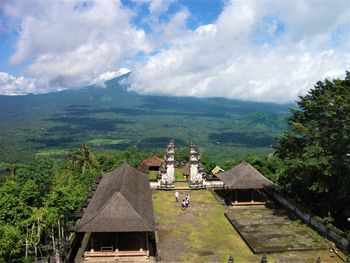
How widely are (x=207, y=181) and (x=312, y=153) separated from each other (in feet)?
46.1

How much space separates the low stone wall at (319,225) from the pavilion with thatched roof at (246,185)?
1696 millimetres

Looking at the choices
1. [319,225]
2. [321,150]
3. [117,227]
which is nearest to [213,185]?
[319,225]

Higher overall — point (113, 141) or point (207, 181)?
point (207, 181)

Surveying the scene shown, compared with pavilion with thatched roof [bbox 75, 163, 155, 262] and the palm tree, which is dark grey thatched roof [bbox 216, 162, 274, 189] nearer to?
pavilion with thatched roof [bbox 75, 163, 155, 262]

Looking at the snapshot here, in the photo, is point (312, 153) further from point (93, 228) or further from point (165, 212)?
point (93, 228)

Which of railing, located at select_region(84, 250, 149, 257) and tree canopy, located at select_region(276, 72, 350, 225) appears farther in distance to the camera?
tree canopy, located at select_region(276, 72, 350, 225)

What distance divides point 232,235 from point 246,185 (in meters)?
6.28

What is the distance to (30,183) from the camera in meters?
25.7

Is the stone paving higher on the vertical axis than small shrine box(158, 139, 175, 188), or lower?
lower

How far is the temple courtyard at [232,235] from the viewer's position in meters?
19.2

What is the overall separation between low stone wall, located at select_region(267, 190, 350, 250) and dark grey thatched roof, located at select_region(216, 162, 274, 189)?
1.77 meters

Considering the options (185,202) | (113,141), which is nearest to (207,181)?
(185,202)

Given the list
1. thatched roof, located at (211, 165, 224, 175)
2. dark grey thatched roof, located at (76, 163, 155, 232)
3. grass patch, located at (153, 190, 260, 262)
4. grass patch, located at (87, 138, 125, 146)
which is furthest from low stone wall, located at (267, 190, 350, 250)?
grass patch, located at (87, 138, 125, 146)

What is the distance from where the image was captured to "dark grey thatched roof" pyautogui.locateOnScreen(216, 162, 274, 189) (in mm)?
27797
